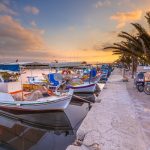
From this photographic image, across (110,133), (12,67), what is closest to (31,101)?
(12,67)

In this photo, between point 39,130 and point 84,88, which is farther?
point 84,88

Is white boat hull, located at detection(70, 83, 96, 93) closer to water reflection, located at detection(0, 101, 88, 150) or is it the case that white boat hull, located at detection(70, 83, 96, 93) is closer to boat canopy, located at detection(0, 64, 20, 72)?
water reflection, located at detection(0, 101, 88, 150)

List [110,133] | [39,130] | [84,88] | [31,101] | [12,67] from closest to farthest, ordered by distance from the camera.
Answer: [110,133] → [39,130] → [31,101] → [12,67] → [84,88]

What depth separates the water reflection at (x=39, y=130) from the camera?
27.3ft

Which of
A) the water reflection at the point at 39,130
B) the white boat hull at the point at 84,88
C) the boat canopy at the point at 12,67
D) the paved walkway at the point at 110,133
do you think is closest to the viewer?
the paved walkway at the point at 110,133

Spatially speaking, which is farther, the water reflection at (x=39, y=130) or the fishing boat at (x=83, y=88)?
the fishing boat at (x=83, y=88)

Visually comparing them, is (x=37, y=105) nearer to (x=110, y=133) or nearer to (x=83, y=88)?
(x=110, y=133)

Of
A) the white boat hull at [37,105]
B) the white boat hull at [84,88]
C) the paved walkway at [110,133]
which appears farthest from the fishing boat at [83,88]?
the paved walkway at [110,133]

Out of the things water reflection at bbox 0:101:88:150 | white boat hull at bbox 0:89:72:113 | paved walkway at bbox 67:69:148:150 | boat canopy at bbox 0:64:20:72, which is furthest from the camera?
boat canopy at bbox 0:64:20:72

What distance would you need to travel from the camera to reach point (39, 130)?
400 inches

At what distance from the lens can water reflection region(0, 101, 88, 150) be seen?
27.3 feet

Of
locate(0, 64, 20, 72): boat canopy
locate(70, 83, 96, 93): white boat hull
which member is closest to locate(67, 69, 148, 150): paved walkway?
locate(0, 64, 20, 72): boat canopy

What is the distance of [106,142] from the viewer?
4496 millimetres

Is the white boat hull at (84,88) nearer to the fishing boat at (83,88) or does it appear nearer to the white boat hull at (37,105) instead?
the fishing boat at (83,88)
